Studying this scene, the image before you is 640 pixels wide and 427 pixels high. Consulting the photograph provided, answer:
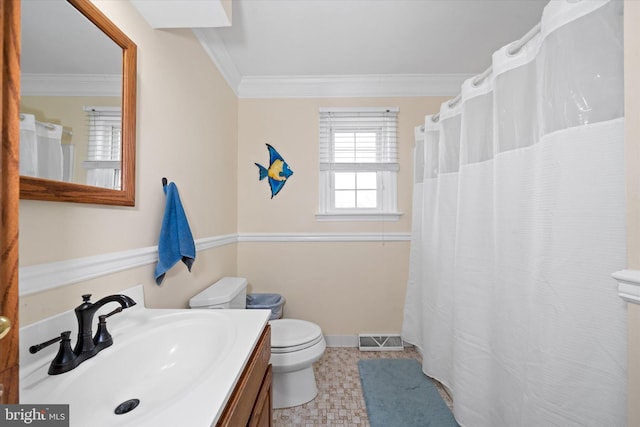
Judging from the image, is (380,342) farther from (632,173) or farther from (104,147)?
(104,147)

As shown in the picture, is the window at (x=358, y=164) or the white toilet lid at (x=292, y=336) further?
the window at (x=358, y=164)

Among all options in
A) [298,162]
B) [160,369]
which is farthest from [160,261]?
[298,162]

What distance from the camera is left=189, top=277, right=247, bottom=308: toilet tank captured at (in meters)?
1.52

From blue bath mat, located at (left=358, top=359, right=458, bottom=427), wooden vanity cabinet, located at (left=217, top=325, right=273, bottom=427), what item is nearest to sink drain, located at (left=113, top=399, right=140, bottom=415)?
wooden vanity cabinet, located at (left=217, top=325, right=273, bottom=427)

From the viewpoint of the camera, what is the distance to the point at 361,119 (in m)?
2.51

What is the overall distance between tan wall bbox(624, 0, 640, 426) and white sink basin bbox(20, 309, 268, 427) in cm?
104

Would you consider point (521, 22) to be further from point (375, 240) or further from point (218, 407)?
point (218, 407)

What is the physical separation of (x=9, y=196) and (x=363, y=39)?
6.81 ft

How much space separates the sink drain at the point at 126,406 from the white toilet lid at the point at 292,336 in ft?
2.98

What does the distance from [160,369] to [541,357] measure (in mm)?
1300

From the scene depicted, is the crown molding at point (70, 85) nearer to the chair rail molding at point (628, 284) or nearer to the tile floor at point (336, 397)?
the chair rail molding at point (628, 284)

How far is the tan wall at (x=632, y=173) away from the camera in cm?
74

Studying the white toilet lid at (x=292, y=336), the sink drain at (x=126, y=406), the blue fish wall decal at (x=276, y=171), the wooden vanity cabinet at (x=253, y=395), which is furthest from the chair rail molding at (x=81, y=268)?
the blue fish wall decal at (x=276, y=171)

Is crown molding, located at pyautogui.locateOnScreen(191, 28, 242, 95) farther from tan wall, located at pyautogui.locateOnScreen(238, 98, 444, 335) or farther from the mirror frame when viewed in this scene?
the mirror frame
